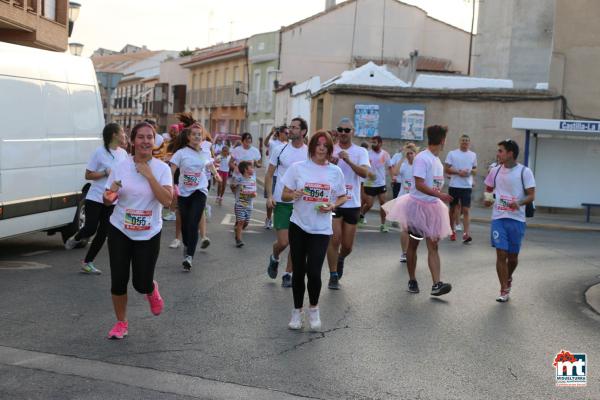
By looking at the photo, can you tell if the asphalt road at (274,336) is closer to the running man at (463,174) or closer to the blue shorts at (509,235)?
the blue shorts at (509,235)

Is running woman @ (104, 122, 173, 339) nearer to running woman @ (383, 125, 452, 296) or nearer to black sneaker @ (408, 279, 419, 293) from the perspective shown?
running woman @ (383, 125, 452, 296)

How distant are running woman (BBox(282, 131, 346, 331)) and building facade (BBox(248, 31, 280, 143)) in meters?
41.3

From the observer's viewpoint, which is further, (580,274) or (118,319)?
(580,274)

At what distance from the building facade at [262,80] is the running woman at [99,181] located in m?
38.4

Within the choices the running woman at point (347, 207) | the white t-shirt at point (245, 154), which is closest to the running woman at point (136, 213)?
the running woman at point (347, 207)

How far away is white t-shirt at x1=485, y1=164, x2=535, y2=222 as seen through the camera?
9812 mm

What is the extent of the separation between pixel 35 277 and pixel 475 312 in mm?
4761

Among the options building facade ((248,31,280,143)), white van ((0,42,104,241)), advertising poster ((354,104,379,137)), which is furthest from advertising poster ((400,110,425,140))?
building facade ((248,31,280,143))

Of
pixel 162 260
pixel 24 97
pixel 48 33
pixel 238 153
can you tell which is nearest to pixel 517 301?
pixel 162 260

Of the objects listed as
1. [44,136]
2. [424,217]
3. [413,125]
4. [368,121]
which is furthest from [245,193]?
[413,125]

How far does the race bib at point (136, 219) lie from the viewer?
6.92 meters

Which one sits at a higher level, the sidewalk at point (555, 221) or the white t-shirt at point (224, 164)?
the white t-shirt at point (224, 164)

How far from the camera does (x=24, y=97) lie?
10.8 metres

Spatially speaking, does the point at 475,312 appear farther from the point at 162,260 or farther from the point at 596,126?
the point at 596,126
